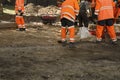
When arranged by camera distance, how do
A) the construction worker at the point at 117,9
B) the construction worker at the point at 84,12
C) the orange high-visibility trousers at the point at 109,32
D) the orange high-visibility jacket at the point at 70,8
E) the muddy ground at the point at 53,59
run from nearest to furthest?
1. the muddy ground at the point at 53,59
2. the orange high-visibility jacket at the point at 70,8
3. the orange high-visibility trousers at the point at 109,32
4. the construction worker at the point at 117,9
5. the construction worker at the point at 84,12

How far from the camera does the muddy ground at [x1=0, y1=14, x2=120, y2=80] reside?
7.67 meters

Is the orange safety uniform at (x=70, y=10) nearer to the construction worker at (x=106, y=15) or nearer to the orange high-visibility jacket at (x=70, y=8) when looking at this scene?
the orange high-visibility jacket at (x=70, y=8)

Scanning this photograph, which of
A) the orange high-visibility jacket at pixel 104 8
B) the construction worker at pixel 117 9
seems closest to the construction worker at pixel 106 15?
the orange high-visibility jacket at pixel 104 8

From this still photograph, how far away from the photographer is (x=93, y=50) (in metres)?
11.1

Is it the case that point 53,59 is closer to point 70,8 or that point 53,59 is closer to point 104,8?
point 70,8

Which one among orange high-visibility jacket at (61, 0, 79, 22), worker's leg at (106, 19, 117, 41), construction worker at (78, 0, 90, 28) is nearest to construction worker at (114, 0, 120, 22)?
worker's leg at (106, 19, 117, 41)

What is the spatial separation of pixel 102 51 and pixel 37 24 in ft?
22.4

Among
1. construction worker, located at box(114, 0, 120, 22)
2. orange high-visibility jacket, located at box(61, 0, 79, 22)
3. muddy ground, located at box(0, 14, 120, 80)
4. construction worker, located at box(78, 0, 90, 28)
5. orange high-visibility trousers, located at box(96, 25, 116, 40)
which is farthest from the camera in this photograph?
construction worker, located at box(78, 0, 90, 28)

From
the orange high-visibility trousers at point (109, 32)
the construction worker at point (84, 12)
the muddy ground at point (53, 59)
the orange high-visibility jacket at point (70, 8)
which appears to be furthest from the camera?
the construction worker at point (84, 12)

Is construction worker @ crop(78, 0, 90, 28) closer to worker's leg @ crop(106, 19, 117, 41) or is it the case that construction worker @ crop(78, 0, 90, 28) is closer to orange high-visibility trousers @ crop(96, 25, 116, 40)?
orange high-visibility trousers @ crop(96, 25, 116, 40)

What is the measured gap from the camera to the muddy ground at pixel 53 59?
7668 mm

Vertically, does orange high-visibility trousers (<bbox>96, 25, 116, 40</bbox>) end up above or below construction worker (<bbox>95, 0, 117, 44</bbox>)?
below

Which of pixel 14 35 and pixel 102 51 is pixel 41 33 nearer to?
pixel 14 35

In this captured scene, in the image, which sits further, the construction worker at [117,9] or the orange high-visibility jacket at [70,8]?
the construction worker at [117,9]
